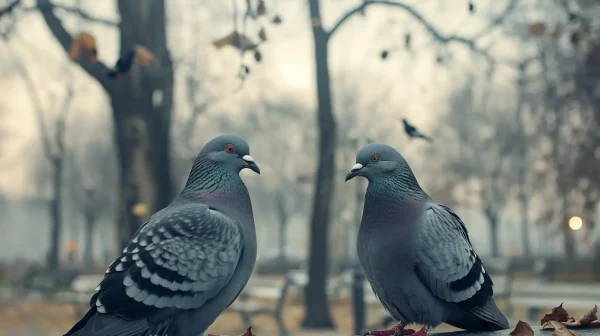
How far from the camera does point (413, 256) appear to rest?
3012mm

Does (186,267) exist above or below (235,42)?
below

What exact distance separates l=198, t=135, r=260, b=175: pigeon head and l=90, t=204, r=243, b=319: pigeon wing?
220mm

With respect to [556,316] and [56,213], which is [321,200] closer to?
[556,316]

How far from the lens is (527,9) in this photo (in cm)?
1942

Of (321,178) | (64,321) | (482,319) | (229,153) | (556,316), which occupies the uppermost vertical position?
(229,153)

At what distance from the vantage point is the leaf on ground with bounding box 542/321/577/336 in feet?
9.69

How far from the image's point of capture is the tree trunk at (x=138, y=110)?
7.52 m

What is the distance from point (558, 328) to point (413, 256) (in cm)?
73

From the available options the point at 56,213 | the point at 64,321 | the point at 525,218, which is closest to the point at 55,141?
the point at 56,213

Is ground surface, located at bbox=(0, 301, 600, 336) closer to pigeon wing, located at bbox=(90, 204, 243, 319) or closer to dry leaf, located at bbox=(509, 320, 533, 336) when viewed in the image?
dry leaf, located at bbox=(509, 320, 533, 336)

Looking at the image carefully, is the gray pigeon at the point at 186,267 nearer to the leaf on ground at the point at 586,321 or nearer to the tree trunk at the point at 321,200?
the leaf on ground at the point at 586,321

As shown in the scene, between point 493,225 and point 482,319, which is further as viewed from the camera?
point 493,225

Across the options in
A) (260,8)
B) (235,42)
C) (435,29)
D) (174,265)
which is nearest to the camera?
(174,265)

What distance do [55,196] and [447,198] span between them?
19.7 metres
